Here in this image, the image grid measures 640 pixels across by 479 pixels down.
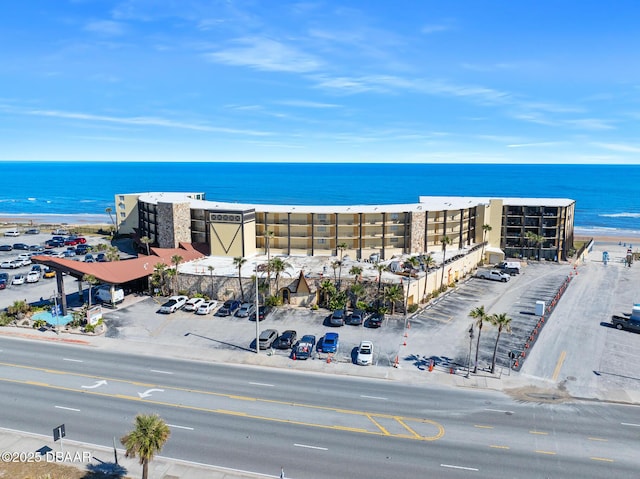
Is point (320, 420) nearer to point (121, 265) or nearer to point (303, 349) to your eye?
point (303, 349)

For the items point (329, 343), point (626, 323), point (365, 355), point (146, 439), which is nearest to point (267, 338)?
point (329, 343)

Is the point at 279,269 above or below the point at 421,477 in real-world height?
above

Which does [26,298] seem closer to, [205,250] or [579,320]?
[205,250]

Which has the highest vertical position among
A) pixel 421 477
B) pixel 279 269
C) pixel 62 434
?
pixel 279 269

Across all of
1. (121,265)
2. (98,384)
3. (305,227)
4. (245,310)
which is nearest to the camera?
(98,384)

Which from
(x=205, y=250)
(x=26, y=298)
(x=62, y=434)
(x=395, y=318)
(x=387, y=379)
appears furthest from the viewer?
(x=205, y=250)

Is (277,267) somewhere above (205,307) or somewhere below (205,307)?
above

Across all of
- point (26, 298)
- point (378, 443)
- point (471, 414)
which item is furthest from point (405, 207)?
point (26, 298)

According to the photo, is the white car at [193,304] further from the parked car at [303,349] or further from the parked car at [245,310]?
the parked car at [303,349]
